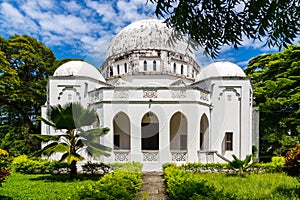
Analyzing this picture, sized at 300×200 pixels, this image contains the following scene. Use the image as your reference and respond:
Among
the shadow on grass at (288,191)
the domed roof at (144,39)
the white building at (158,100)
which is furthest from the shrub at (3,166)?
the domed roof at (144,39)

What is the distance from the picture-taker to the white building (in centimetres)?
1528

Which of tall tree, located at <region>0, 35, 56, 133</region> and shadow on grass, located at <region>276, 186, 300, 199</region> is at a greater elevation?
tall tree, located at <region>0, 35, 56, 133</region>

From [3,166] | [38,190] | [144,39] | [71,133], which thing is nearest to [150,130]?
[71,133]

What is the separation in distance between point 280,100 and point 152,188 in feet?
46.1

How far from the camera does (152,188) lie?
987 cm

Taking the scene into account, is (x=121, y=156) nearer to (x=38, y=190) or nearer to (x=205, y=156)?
(x=205, y=156)

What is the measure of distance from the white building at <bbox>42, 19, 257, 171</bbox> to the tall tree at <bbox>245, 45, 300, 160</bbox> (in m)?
2.89

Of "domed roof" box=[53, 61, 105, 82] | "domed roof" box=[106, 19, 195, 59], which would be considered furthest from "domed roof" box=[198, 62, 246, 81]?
"domed roof" box=[53, 61, 105, 82]

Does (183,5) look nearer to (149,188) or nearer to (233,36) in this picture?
(233,36)

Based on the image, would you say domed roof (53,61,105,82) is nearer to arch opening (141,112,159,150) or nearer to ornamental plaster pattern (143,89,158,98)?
arch opening (141,112,159,150)

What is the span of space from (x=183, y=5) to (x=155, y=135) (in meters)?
14.9

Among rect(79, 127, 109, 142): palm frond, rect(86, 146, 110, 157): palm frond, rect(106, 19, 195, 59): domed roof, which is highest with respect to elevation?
rect(106, 19, 195, 59): domed roof

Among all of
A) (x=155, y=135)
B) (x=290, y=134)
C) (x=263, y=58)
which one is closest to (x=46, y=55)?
(x=155, y=135)

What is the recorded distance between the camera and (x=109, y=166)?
13867 millimetres
